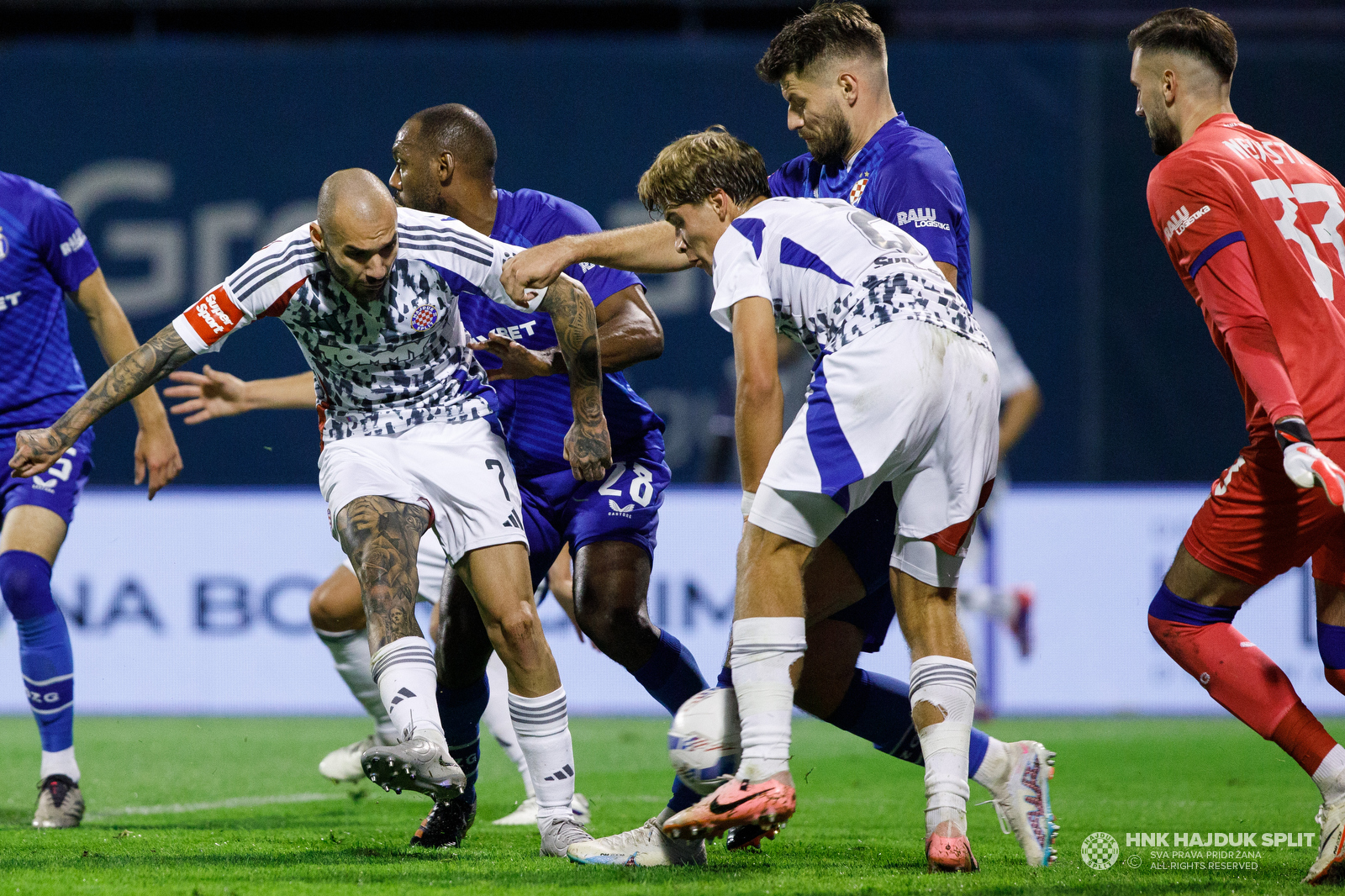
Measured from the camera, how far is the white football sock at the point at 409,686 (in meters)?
3.62

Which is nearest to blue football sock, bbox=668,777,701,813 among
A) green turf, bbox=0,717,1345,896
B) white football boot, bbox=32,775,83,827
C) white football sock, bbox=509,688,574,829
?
green turf, bbox=0,717,1345,896

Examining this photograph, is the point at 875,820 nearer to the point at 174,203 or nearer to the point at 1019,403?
the point at 1019,403

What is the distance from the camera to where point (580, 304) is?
13.9 feet

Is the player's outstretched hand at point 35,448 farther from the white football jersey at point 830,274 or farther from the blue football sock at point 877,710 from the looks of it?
the blue football sock at point 877,710

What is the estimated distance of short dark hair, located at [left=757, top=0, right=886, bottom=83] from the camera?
13.8 feet

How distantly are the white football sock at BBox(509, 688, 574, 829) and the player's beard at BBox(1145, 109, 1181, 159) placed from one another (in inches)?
91.1

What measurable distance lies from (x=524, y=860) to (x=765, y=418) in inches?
53.4

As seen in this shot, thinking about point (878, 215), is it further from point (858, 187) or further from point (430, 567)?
point (430, 567)

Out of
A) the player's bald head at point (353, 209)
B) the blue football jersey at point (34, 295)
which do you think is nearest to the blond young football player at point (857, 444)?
the player's bald head at point (353, 209)

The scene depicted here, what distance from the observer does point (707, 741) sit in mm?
3564

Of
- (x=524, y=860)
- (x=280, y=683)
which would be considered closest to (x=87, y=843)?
(x=524, y=860)

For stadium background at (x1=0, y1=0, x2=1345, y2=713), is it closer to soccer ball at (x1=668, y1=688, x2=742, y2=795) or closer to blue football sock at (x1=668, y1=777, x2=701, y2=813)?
blue football sock at (x1=668, y1=777, x2=701, y2=813)

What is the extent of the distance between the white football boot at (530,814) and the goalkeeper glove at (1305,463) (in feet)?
8.13

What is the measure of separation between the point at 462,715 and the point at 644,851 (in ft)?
2.98
